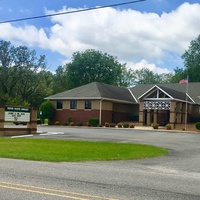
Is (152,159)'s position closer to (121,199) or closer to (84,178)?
(84,178)

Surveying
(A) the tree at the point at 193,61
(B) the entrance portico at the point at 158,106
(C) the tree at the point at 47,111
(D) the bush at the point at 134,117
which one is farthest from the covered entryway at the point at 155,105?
(A) the tree at the point at 193,61

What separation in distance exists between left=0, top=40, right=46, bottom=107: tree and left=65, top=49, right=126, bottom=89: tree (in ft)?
32.7

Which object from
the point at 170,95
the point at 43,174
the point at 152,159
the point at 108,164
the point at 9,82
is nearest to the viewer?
the point at 43,174

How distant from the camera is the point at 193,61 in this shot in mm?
82062

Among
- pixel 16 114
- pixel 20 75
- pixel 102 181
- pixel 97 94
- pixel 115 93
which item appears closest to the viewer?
pixel 102 181

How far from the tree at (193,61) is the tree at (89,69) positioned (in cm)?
1782

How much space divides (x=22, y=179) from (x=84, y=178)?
5.60ft

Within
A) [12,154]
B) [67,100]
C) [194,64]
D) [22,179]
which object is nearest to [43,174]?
[22,179]

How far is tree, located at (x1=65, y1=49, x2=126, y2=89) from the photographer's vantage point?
87.2 meters

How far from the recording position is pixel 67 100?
2100 inches

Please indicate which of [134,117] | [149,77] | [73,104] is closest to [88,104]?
[73,104]

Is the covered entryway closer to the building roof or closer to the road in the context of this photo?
the building roof

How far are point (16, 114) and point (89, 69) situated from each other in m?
58.2

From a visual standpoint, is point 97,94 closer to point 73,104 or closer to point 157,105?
point 73,104
